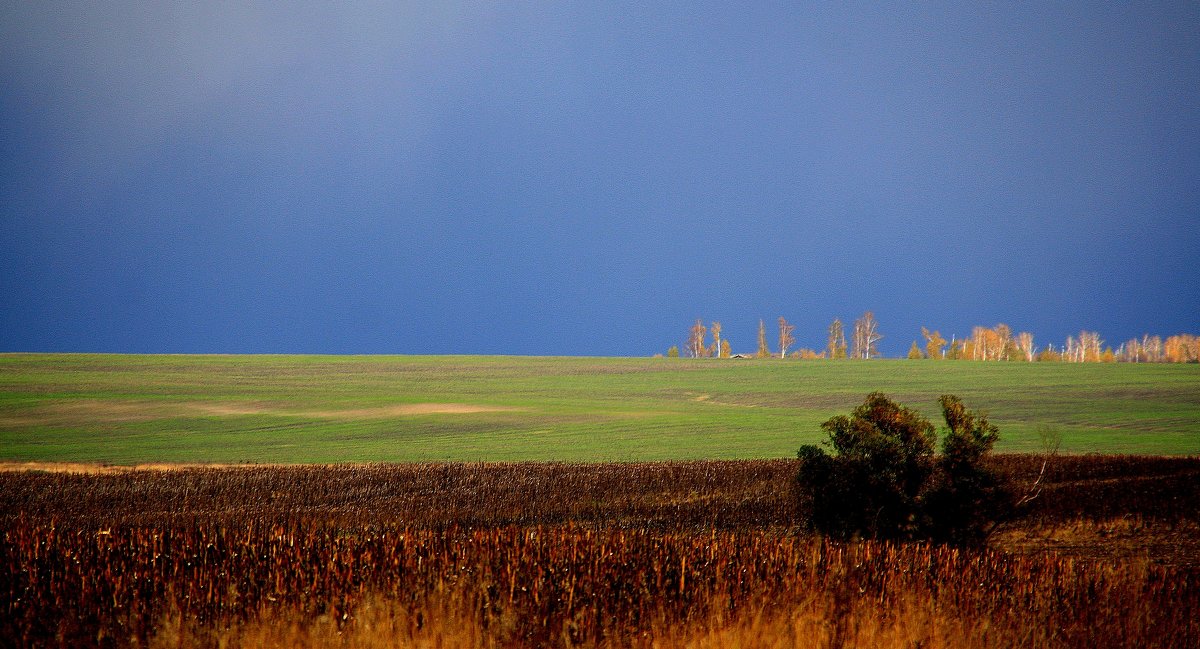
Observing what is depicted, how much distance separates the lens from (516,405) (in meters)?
66.9

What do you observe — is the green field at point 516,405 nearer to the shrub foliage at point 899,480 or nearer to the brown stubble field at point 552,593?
the shrub foliage at point 899,480

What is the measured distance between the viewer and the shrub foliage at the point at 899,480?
54.7 feet

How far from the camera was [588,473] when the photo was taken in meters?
30.2

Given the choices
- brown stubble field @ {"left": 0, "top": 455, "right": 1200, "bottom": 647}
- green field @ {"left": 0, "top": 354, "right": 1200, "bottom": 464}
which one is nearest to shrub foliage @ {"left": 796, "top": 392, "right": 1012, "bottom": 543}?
brown stubble field @ {"left": 0, "top": 455, "right": 1200, "bottom": 647}

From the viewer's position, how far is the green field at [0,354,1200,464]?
44.1 meters

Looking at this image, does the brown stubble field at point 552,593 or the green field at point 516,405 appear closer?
the brown stubble field at point 552,593

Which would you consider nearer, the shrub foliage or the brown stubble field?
the brown stubble field

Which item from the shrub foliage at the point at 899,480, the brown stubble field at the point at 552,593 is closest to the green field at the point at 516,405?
the shrub foliage at the point at 899,480

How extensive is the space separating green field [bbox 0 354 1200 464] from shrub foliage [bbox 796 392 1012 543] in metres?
22.8

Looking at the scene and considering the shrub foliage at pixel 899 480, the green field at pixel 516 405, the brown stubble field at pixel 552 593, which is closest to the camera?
the brown stubble field at pixel 552 593

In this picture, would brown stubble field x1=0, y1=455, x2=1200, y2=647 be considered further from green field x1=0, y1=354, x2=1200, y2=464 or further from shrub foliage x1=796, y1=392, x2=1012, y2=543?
green field x1=0, y1=354, x2=1200, y2=464

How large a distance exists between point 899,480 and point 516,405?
51558 millimetres

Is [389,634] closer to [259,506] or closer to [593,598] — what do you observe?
[593,598]

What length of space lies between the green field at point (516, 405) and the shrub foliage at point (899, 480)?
2279cm
